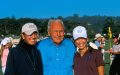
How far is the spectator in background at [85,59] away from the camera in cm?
651

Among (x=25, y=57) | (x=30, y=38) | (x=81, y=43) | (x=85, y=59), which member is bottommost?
(x=85, y=59)

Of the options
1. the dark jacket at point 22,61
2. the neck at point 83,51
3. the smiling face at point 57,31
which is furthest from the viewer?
the neck at point 83,51

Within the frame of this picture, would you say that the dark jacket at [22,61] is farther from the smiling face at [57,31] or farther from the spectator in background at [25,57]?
the smiling face at [57,31]

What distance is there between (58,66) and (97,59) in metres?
0.58

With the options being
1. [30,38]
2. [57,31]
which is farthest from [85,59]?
[30,38]

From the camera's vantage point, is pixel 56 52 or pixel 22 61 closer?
pixel 22 61

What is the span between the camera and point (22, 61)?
20.3 feet

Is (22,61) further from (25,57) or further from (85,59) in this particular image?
(85,59)

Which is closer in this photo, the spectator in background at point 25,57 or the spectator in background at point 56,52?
the spectator in background at point 25,57

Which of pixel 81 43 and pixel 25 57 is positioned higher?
pixel 81 43

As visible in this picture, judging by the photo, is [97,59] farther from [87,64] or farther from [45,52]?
[45,52]

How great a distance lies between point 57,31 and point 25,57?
644 millimetres

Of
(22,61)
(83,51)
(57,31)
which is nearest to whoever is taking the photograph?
(22,61)

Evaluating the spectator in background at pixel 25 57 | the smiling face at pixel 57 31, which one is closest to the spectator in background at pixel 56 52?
the smiling face at pixel 57 31
